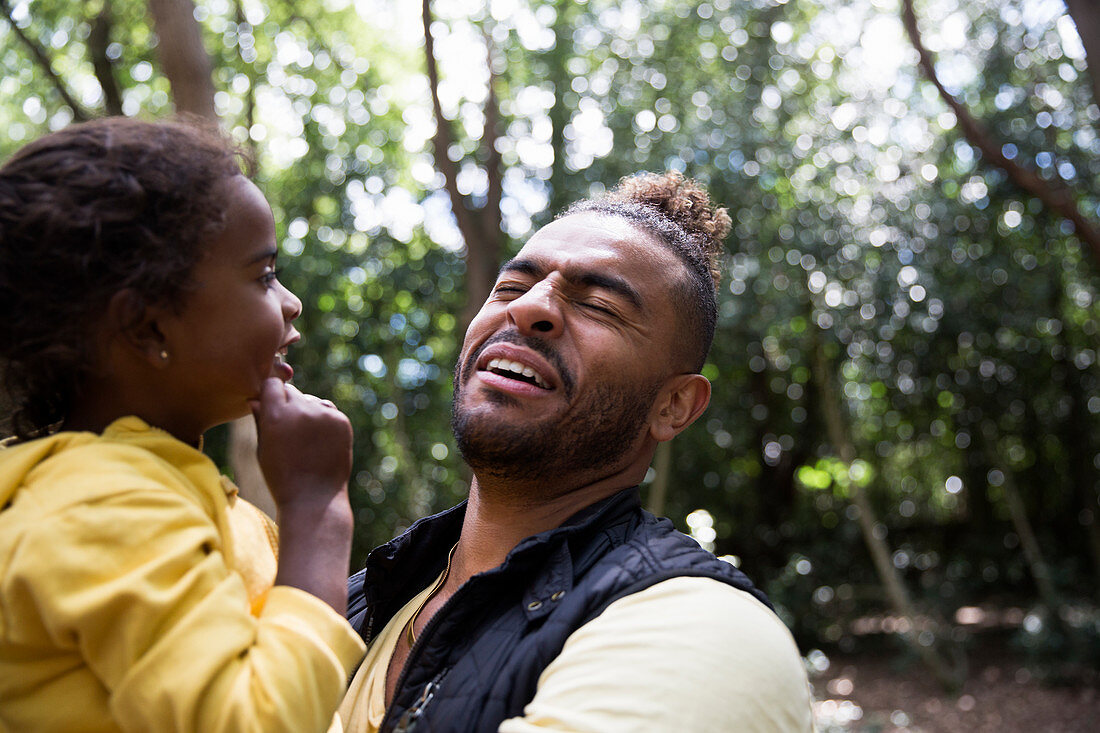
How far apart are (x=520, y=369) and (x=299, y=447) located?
2.23 feet

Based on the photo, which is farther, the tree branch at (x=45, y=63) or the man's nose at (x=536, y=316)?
the tree branch at (x=45, y=63)

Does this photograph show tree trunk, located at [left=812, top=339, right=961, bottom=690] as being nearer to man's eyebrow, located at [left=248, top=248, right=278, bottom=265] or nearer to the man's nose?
the man's nose

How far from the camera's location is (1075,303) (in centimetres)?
985

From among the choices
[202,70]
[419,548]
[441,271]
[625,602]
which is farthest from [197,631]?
[441,271]

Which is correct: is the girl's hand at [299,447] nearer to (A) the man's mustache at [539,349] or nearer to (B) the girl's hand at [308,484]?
(B) the girl's hand at [308,484]

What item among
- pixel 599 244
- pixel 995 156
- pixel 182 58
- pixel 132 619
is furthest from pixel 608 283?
pixel 995 156

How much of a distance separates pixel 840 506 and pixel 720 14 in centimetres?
606

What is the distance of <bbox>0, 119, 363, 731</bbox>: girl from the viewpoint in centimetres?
115

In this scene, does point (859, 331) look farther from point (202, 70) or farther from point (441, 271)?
point (202, 70)

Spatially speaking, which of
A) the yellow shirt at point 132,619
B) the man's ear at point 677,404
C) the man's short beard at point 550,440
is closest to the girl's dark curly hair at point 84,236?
the yellow shirt at point 132,619

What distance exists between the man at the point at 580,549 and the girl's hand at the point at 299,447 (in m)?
0.40

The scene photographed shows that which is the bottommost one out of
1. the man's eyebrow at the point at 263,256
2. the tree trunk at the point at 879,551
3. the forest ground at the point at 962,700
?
the forest ground at the point at 962,700

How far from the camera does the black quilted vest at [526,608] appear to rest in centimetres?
152

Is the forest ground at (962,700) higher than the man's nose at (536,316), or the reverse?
the man's nose at (536,316)
